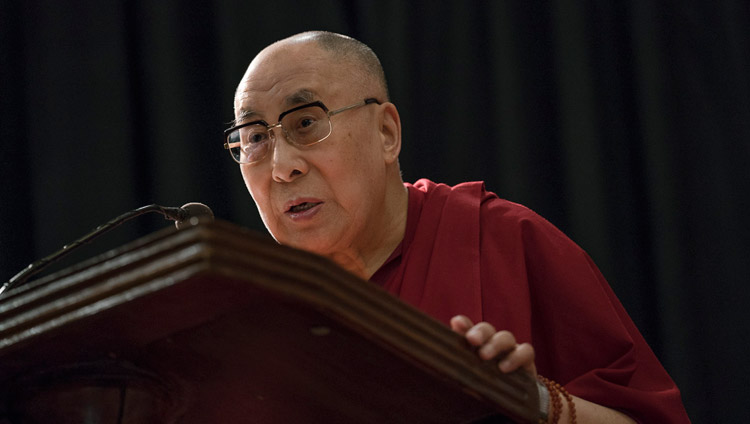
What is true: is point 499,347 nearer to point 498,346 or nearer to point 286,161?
point 498,346

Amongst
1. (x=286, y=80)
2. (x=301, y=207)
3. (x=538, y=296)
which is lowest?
(x=538, y=296)

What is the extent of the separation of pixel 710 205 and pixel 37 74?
6.45 ft

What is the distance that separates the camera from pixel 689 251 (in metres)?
2.26

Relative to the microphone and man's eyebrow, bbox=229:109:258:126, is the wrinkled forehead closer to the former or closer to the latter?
man's eyebrow, bbox=229:109:258:126

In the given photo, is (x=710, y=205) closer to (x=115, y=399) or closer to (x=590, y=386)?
(x=590, y=386)

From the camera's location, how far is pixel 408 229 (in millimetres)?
1572

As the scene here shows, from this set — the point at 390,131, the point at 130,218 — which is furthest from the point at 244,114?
the point at 130,218

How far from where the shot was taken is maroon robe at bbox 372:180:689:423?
123cm

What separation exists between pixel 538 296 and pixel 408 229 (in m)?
0.30

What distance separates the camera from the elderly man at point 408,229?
1297mm

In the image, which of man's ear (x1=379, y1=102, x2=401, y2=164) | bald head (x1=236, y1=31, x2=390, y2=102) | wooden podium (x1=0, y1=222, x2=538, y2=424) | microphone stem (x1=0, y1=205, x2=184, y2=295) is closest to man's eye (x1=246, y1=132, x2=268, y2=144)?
bald head (x1=236, y1=31, x2=390, y2=102)

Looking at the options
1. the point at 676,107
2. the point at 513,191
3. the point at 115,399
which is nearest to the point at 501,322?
the point at 115,399

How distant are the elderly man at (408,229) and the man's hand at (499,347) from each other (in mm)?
464

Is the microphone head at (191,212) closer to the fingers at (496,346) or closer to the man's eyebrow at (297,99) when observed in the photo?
the man's eyebrow at (297,99)
